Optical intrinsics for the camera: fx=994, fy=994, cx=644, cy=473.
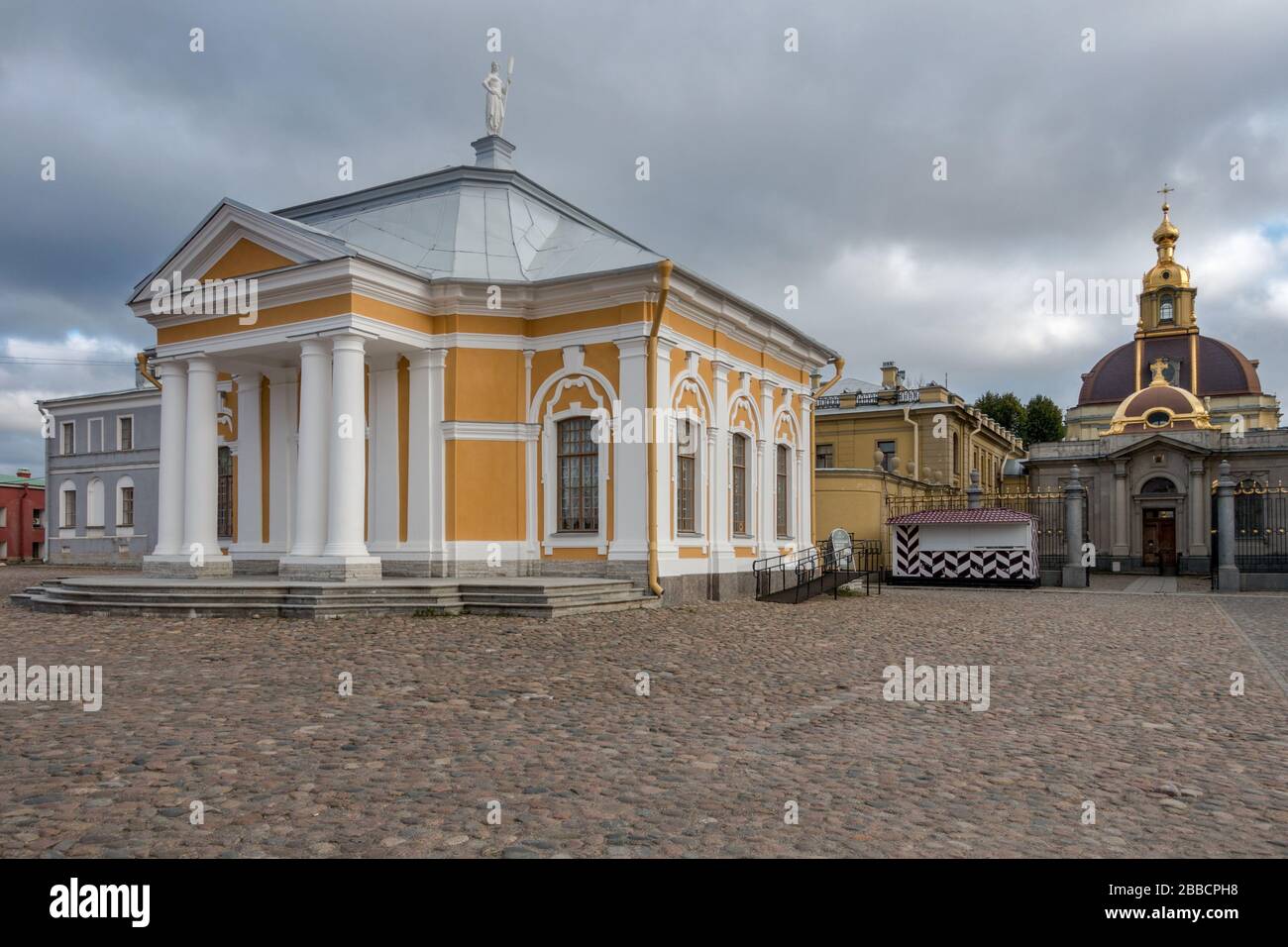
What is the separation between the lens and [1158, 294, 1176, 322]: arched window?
57.5 meters

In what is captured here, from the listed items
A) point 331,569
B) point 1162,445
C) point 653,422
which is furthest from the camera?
point 1162,445

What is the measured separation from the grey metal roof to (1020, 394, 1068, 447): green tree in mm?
52486

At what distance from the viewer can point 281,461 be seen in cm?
1812

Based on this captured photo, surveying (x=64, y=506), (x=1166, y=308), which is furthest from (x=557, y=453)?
(x=1166, y=308)

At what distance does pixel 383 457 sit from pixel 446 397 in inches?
60.3

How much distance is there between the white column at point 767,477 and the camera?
66.4 ft

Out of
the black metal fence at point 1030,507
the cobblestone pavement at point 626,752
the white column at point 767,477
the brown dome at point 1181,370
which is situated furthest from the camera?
the brown dome at point 1181,370

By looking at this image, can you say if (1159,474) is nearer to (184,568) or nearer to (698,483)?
(698,483)

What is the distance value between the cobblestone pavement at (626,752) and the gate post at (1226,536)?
47.1 ft

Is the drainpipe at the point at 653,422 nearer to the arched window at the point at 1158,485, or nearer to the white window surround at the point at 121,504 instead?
the arched window at the point at 1158,485

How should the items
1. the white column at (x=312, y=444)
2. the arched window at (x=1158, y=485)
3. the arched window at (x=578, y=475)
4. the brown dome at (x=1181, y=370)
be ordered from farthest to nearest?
the brown dome at (x=1181, y=370)
the arched window at (x=1158, y=485)
the arched window at (x=578, y=475)
the white column at (x=312, y=444)

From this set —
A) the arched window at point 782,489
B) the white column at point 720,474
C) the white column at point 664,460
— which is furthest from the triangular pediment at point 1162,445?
the white column at point 664,460

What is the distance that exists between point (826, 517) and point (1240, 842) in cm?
2756
